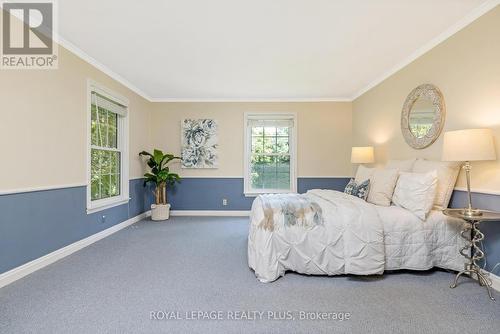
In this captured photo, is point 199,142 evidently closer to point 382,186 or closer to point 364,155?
point 364,155

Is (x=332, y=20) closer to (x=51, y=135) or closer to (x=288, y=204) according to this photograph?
(x=288, y=204)

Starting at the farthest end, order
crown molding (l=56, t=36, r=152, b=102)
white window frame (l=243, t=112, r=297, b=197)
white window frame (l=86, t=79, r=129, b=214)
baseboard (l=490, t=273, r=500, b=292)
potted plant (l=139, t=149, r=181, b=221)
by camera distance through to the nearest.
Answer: white window frame (l=243, t=112, r=297, b=197)
potted plant (l=139, t=149, r=181, b=221)
white window frame (l=86, t=79, r=129, b=214)
crown molding (l=56, t=36, r=152, b=102)
baseboard (l=490, t=273, r=500, b=292)

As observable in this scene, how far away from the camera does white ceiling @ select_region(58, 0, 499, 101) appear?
7.49 feet

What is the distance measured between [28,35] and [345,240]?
143 inches

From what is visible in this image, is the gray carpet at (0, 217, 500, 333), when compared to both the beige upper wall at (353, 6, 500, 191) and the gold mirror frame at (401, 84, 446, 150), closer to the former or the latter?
the beige upper wall at (353, 6, 500, 191)

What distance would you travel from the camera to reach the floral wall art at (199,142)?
5270 millimetres

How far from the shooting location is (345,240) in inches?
91.5

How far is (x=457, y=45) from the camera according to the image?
260cm

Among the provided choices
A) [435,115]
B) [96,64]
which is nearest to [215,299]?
[435,115]

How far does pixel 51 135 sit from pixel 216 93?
2816mm

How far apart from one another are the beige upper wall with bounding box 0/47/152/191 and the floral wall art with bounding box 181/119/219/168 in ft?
6.08

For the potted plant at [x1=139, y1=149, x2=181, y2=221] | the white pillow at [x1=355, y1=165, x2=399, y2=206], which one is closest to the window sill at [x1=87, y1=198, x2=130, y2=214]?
the potted plant at [x1=139, y1=149, x2=181, y2=221]

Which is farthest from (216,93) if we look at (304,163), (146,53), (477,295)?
(477,295)

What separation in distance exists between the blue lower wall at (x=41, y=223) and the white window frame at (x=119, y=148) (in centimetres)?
13
